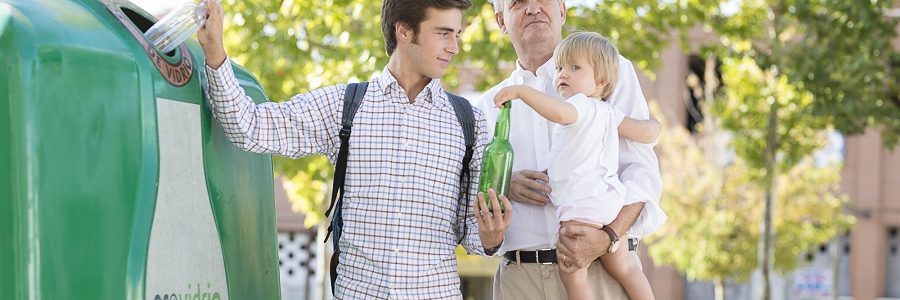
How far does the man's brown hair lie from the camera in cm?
367

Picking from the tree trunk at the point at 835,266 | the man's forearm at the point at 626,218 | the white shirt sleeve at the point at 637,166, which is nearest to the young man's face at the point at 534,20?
the white shirt sleeve at the point at 637,166

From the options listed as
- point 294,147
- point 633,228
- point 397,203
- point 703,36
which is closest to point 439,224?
point 397,203

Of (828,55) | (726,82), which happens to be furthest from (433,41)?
(726,82)

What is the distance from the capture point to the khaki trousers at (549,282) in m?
4.16

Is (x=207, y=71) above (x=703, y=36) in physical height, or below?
below

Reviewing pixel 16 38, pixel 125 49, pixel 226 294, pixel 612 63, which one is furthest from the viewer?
pixel 612 63

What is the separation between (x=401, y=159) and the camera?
3.62 metres

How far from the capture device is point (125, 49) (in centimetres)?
314

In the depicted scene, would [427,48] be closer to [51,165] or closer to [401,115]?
[401,115]

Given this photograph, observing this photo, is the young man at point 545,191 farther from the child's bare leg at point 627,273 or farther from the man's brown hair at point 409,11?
the man's brown hair at point 409,11

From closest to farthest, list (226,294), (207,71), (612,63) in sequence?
1. (207,71)
2. (226,294)
3. (612,63)

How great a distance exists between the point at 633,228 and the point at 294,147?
1.07 meters

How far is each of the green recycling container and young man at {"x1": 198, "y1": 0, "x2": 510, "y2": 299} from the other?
0.23m

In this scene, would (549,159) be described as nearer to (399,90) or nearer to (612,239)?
(612,239)
